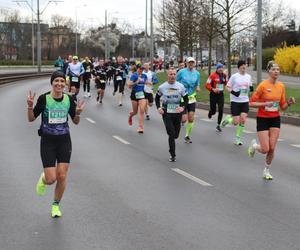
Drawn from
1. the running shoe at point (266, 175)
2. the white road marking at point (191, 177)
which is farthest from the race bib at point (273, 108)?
the white road marking at point (191, 177)

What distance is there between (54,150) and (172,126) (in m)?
4.25

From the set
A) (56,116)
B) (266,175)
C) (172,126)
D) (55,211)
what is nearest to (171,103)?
(172,126)

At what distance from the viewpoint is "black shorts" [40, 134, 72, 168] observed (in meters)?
6.15

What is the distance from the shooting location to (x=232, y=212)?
6484 millimetres

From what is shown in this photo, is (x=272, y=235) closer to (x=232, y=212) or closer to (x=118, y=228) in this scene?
(x=232, y=212)

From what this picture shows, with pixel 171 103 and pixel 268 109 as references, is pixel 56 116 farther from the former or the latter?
pixel 171 103

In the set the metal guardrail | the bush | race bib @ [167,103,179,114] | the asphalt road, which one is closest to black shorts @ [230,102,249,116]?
the asphalt road

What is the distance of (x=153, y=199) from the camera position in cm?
711

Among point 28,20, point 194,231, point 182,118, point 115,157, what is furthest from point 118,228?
point 28,20

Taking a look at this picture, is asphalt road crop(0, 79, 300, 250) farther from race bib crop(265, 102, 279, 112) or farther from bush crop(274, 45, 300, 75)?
bush crop(274, 45, 300, 75)

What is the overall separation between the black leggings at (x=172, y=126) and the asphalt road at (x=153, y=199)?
10.6 inches

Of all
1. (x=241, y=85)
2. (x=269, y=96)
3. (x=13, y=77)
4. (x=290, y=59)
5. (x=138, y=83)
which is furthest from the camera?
(x=290, y=59)

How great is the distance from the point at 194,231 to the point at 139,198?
5.24 ft

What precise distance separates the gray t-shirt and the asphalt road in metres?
1.03
